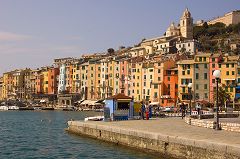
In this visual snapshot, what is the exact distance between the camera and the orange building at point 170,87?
96812mm

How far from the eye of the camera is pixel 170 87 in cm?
9775

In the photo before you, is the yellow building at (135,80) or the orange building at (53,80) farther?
the orange building at (53,80)

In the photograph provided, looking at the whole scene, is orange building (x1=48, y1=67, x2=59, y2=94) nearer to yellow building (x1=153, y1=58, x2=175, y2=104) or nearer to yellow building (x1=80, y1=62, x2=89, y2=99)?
yellow building (x1=80, y1=62, x2=89, y2=99)

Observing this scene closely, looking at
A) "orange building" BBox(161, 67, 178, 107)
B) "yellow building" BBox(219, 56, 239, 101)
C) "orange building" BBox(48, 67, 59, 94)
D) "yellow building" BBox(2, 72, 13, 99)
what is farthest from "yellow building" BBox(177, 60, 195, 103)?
"yellow building" BBox(2, 72, 13, 99)

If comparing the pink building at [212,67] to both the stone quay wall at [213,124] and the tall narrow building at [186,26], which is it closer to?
the stone quay wall at [213,124]

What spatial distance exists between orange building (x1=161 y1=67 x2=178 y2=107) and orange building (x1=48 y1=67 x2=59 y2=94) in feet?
195

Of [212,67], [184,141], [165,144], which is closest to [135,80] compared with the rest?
[212,67]

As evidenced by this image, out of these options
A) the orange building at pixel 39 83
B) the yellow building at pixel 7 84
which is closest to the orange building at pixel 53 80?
the orange building at pixel 39 83

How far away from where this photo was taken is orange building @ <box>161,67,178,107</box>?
96.8m

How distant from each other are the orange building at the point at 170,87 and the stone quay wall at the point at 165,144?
65273 mm

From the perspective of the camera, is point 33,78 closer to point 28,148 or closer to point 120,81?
point 120,81

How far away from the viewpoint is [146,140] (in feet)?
78.0

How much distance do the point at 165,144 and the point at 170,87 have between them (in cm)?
7659

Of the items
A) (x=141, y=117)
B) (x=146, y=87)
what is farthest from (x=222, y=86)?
(x=141, y=117)
